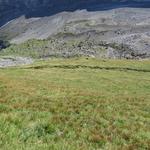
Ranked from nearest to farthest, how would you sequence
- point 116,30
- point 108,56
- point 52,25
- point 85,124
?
point 85,124 → point 108,56 → point 116,30 → point 52,25

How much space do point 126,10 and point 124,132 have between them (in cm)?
18607

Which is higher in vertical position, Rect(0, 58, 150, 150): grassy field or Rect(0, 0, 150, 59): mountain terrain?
Rect(0, 58, 150, 150): grassy field

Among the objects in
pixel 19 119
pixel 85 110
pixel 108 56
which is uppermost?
pixel 19 119

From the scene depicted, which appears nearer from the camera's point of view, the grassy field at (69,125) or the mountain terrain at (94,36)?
the grassy field at (69,125)

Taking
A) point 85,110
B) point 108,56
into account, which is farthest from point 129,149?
point 108,56

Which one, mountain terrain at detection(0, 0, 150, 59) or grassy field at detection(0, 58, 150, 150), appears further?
mountain terrain at detection(0, 0, 150, 59)

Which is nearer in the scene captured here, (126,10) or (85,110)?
(85,110)

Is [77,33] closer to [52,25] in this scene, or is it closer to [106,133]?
[52,25]

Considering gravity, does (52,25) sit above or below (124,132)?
below

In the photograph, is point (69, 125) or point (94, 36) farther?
point (94, 36)

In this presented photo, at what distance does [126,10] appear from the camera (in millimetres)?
195250

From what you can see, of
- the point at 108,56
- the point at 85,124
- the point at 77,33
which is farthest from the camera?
the point at 77,33

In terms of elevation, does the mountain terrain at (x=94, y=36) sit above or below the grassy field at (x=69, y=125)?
below

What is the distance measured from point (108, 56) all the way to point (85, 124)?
121 meters
